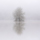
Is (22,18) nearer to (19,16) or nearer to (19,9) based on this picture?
(19,16)

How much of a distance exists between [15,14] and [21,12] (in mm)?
850

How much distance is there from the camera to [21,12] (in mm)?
8203

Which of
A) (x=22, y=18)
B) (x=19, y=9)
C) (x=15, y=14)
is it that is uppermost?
(x=19, y=9)

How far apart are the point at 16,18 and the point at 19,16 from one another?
1.68 ft

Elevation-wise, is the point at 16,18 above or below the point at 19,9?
below

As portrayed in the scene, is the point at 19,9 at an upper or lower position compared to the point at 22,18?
upper

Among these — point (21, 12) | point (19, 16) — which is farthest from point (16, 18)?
point (21, 12)

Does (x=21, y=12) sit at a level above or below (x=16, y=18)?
above

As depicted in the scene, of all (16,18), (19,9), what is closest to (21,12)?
(19,9)

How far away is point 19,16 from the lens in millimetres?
8086

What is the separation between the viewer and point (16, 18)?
826cm

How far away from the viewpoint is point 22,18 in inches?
318

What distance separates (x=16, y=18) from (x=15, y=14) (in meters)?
0.56

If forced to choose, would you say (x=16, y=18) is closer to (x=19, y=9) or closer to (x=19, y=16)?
(x=19, y=16)
